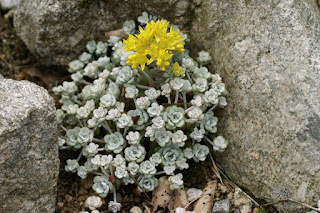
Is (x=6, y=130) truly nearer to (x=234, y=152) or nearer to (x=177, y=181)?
(x=177, y=181)

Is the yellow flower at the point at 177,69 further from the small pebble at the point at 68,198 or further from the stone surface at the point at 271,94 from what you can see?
the small pebble at the point at 68,198

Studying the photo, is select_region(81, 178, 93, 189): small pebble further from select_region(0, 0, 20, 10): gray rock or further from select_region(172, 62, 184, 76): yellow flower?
select_region(0, 0, 20, 10): gray rock

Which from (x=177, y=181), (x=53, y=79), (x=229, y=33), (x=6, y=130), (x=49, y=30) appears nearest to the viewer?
(x=6, y=130)

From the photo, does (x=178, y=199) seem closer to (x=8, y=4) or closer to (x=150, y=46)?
(x=150, y=46)

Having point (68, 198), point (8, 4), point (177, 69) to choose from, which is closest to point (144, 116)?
point (177, 69)

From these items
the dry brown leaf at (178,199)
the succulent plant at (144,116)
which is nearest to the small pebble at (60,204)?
the succulent plant at (144,116)

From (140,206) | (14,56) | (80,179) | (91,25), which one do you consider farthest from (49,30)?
(140,206)
